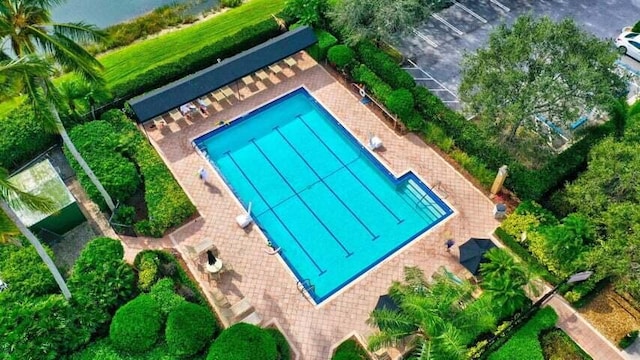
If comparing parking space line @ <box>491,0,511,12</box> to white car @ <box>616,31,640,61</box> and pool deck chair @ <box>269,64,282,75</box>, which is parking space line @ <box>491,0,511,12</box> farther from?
pool deck chair @ <box>269,64,282,75</box>

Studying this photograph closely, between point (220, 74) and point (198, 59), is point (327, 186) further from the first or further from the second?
point (198, 59)

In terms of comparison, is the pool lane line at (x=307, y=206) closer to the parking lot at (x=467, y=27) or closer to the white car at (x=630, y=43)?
the parking lot at (x=467, y=27)

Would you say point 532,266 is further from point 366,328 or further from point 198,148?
point 198,148

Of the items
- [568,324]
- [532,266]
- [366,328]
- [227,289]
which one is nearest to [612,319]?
[568,324]

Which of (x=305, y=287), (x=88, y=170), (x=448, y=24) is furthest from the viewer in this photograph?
(x=448, y=24)

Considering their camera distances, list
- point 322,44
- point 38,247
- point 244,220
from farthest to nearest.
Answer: point 322,44 < point 244,220 < point 38,247

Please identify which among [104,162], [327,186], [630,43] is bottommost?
[630,43]

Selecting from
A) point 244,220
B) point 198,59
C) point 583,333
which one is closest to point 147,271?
point 244,220
